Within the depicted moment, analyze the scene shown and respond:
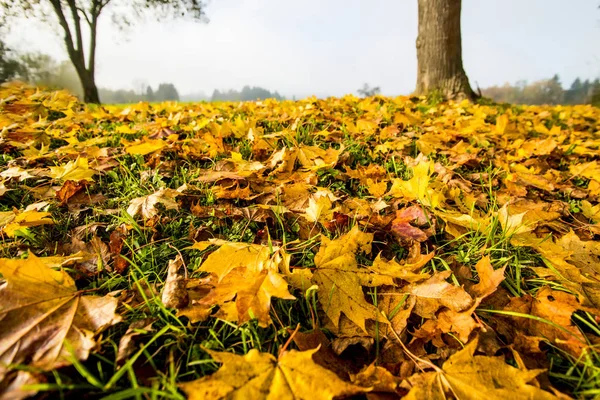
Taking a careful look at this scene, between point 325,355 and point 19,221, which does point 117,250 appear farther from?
point 325,355

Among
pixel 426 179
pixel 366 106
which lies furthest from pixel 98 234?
pixel 366 106

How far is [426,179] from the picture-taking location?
121cm

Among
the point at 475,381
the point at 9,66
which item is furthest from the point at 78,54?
the point at 475,381

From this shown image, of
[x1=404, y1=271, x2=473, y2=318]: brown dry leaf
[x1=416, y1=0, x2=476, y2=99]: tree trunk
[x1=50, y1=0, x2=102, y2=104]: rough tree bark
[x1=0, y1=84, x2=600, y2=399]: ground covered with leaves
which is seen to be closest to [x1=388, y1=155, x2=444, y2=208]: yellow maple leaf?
[x1=0, y1=84, x2=600, y2=399]: ground covered with leaves

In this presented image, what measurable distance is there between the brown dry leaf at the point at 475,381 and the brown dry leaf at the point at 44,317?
70 centimetres

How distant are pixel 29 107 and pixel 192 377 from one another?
10.4ft

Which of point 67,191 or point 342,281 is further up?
point 67,191

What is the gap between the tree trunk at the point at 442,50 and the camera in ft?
14.5

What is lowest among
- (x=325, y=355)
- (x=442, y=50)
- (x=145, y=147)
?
(x=325, y=355)

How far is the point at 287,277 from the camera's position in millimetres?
862

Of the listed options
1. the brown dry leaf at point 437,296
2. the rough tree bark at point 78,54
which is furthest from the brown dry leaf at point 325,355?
the rough tree bark at point 78,54

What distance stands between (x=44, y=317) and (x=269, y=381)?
519 mm

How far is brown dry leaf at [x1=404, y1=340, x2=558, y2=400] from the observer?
605 mm

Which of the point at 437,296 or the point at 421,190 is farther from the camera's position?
the point at 421,190
